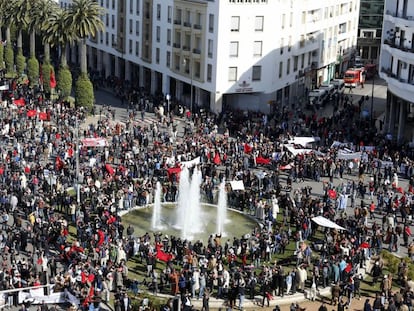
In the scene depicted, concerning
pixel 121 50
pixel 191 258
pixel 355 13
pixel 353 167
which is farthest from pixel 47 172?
pixel 355 13

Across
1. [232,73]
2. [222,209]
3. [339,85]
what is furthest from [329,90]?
[222,209]

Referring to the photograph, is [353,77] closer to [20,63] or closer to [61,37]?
[61,37]

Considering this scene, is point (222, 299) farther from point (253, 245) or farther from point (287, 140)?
point (287, 140)

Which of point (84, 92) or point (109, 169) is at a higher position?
point (84, 92)

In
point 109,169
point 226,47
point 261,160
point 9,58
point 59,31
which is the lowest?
point 109,169

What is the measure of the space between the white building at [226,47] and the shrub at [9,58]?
13918mm

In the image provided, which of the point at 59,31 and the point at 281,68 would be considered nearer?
the point at 59,31

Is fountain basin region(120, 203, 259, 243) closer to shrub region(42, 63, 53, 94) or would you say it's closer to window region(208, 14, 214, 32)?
window region(208, 14, 214, 32)

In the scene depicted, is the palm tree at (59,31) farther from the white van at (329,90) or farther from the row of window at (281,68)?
the white van at (329,90)

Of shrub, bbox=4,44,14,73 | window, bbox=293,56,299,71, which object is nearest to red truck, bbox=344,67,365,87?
window, bbox=293,56,299,71

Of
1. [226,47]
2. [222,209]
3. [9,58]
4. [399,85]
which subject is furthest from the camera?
[9,58]

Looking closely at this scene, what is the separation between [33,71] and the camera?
9131 centimetres

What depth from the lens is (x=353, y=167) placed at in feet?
200

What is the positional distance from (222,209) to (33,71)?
49.6 m
